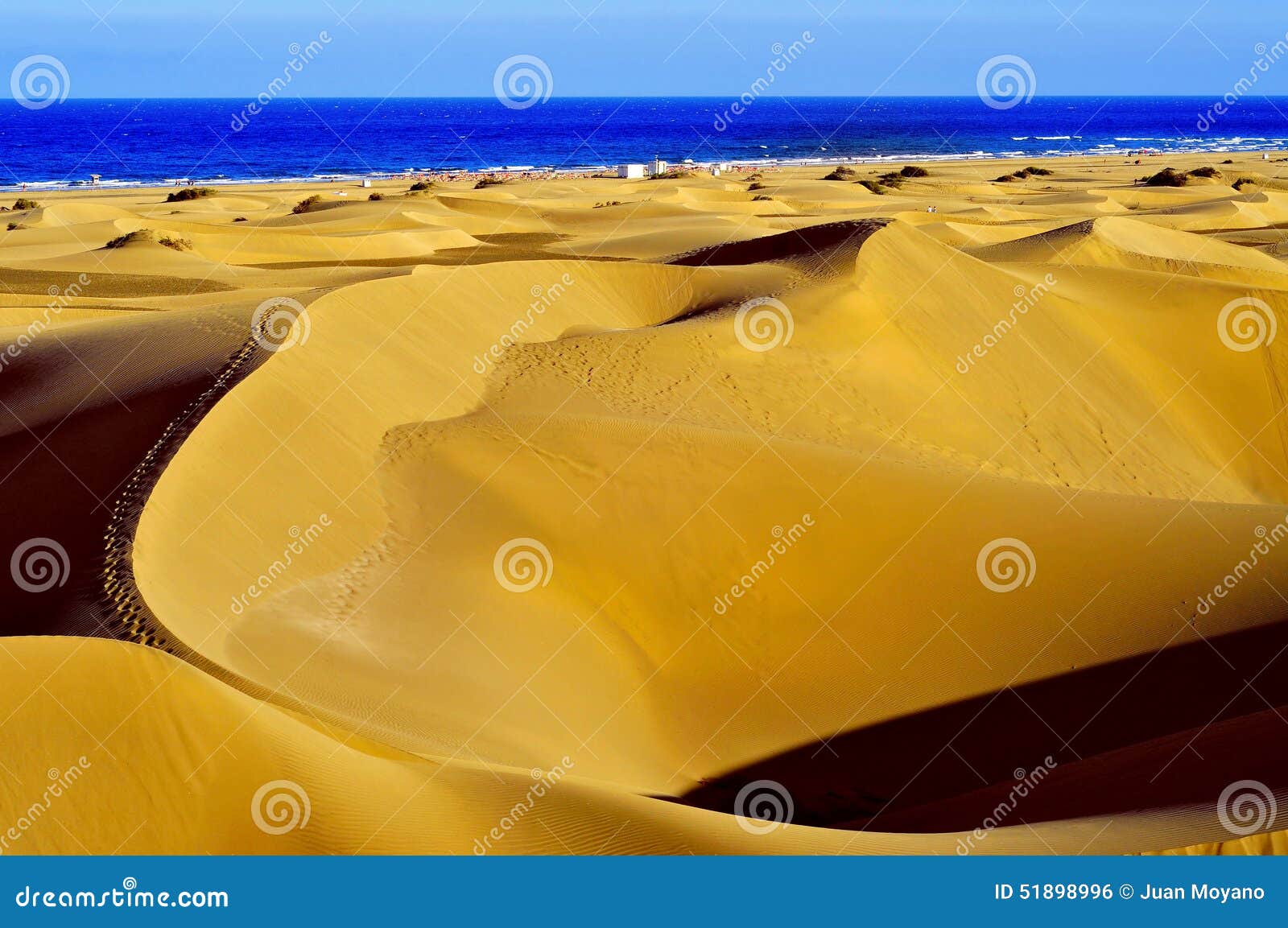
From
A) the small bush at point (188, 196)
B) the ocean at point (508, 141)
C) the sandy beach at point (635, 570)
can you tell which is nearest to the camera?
the sandy beach at point (635, 570)

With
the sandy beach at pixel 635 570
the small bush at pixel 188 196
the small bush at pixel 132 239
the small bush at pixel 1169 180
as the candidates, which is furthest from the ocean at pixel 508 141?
the sandy beach at pixel 635 570

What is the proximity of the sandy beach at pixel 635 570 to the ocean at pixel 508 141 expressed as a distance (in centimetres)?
4802

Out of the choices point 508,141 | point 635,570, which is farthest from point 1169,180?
point 508,141

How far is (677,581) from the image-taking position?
9.84 m

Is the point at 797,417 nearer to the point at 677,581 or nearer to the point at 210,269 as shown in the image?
the point at 677,581

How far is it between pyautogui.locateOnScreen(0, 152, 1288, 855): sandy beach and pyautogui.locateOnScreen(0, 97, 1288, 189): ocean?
1891 inches

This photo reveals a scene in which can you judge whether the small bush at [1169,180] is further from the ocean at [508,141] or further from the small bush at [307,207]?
the small bush at [307,207]

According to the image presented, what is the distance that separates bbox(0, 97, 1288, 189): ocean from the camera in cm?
6794

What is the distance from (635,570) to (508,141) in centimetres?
9193

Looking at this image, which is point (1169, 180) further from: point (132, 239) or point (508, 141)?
point (508, 141)

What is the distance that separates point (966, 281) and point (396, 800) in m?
15.1

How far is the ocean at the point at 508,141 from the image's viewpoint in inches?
2675

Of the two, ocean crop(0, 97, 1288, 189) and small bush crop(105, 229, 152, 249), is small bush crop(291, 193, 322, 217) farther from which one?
ocean crop(0, 97, 1288, 189)

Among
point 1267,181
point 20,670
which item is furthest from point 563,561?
point 1267,181
